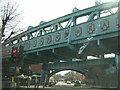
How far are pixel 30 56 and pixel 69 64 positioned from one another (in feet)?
33.2

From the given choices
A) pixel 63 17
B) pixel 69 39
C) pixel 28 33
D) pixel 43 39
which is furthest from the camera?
pixel 28 33

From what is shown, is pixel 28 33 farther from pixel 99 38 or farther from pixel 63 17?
pixel 99 38

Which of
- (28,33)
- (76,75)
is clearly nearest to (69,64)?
(28,33)

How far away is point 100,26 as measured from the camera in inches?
1014

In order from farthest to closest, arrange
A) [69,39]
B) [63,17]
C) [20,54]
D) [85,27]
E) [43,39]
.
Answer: [43,39] → [63,17] → [69,39] → [85,27] → [20,54]

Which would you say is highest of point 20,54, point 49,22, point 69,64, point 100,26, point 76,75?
point 49,22

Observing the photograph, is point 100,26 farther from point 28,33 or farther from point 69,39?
point 28,33

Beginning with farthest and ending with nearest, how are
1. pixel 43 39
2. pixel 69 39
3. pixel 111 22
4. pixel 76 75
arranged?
pixel 76 75
pixel 43 39
pixel 69 39
pixel 111 22

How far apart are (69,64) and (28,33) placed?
12975 mm

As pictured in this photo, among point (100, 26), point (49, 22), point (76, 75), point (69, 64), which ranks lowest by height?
point (76, 75)

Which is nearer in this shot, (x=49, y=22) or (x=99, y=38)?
(x=99, y=38)

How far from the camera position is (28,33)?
42656 mm

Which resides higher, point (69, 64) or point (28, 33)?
point (28, 33)

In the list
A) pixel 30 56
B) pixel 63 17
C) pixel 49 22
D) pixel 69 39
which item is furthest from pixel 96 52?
pixel 30 56
